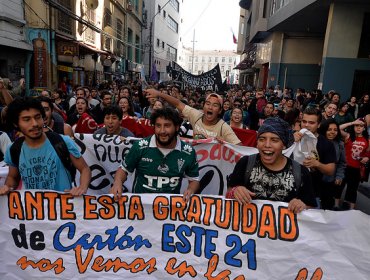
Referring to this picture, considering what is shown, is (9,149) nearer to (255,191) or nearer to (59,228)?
(59,228)

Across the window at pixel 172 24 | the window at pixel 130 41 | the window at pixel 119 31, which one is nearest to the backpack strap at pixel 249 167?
the window at pixel 119 31

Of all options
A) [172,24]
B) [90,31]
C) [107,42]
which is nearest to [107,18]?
[107,42]

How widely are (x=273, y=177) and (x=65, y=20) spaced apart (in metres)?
18.1

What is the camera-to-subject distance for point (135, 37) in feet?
127

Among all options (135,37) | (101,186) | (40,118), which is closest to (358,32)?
(101,186)

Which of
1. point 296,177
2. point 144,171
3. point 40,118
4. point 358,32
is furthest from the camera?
point 358,32

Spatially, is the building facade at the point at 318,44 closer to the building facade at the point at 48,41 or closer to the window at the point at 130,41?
the building facade at the point at 48,41

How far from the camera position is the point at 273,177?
2387 millimetres

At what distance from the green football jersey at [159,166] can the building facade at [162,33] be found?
1478 inches

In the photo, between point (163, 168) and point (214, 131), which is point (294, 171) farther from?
point (214, 131)

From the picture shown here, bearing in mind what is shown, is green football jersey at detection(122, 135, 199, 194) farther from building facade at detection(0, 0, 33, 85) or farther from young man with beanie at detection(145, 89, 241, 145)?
building facade at detection(0, 0, 33, 85)

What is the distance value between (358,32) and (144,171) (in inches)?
519

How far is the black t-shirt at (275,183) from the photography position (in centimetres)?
235

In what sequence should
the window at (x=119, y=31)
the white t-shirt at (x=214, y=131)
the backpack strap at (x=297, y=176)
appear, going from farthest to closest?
the window at (x=119, y=31), the white t-shirt at (x=214, y=131), the backpack strap at (x=297, y=176)
